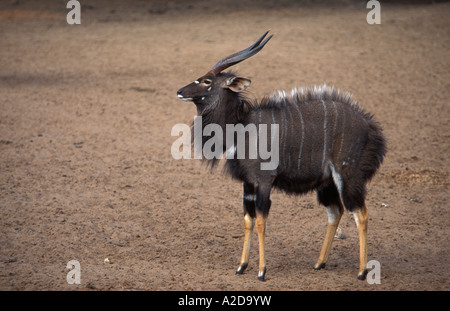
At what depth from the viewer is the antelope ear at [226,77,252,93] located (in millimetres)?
5680

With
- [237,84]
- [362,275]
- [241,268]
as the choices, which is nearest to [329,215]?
[362,275]

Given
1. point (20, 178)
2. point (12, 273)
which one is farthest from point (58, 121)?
point (12, 273)

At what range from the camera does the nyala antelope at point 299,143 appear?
221 inches

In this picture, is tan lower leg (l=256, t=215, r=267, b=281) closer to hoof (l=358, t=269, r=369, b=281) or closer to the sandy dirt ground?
the sandy dirt ground

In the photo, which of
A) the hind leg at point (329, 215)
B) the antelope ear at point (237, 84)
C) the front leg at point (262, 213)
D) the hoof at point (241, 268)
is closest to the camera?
the front leg at point (262, 213)

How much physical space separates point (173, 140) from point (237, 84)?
3892mm

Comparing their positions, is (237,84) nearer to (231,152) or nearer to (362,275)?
(231,152)

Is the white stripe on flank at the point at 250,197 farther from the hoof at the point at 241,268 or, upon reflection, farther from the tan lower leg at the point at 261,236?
the hoof at the point at 241,268

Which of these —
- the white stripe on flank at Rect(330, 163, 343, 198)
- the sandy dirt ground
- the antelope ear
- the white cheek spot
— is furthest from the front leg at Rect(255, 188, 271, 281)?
the antelope ear

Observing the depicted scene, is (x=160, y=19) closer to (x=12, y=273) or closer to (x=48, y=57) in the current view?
(x=48, y=57)

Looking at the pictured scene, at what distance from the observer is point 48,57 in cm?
1291

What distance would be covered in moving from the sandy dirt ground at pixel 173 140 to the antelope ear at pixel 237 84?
1.57 ft

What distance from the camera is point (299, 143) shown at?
566cm

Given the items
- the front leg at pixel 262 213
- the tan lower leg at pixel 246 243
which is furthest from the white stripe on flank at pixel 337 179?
the tan lower leg at pixel 246 243
